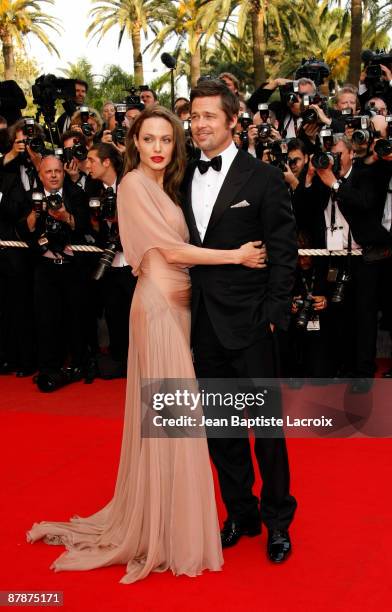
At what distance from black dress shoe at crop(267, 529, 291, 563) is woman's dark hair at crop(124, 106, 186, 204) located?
50.8 inches

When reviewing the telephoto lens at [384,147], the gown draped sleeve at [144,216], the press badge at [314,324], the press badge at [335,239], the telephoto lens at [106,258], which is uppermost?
the telephoto lens at [384,147]

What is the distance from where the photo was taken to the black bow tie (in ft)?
10.0

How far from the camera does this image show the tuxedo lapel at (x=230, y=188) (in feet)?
9.95

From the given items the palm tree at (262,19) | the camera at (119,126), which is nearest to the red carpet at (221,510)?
the camera at (119,126)

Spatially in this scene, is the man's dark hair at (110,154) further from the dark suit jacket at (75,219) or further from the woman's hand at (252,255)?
the woman's hand at (252,255)

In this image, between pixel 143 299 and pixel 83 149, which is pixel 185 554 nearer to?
pixel 143 299

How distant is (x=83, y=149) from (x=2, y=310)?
1.38m

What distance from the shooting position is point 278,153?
17.2 feet

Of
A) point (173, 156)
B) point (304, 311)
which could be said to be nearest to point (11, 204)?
point (304, 311)

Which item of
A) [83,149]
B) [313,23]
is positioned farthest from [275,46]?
[83,149]

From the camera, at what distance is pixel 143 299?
3.08 metres

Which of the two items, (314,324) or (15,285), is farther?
(15,285)

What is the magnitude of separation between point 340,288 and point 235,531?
6.83 ft

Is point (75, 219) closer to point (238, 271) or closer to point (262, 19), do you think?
point (238, 271)
